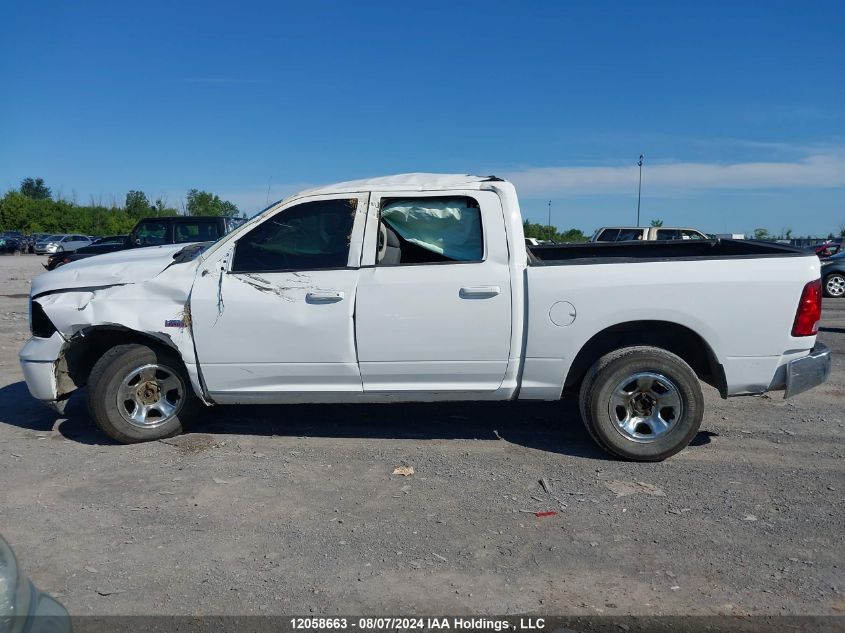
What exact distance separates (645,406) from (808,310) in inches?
51.4

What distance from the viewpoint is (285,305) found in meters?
5.11

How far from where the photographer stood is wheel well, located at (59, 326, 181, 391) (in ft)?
17.8

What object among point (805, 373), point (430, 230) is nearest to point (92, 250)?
point (430, 230)

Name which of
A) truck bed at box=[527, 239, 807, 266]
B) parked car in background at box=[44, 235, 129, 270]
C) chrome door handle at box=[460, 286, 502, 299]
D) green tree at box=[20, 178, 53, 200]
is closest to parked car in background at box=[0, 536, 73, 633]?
chrome door handle at box=[460, 286, 502, 299]

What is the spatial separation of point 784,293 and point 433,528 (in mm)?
2939

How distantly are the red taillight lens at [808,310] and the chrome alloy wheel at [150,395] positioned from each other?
181 inches

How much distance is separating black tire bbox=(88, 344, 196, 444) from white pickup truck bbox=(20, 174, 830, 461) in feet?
0.05

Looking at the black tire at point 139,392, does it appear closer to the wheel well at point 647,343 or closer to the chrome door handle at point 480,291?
the chrome door handle at point 480,291

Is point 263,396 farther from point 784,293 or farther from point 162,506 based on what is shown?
point 784,293

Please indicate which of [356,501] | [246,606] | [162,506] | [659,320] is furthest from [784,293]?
[162,506]

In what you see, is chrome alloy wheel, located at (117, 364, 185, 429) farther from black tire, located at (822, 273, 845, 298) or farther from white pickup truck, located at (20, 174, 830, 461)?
black tire, located at (822, 273, 845, 298)

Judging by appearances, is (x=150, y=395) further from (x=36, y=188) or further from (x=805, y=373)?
(x=36, y=188)


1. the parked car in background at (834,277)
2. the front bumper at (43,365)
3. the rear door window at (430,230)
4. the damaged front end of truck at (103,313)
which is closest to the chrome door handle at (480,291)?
the rear door window at (430,230)

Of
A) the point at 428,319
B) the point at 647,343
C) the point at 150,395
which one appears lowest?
the point at 150,395
